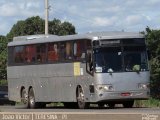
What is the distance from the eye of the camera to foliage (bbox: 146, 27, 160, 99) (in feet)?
140

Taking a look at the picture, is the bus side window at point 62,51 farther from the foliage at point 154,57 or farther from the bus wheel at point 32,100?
the foliage at point 154,57

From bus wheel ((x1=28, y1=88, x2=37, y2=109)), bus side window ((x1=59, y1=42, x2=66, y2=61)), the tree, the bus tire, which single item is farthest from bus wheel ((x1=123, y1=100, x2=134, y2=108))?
the tree

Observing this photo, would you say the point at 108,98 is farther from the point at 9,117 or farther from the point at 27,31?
the point at 27,31

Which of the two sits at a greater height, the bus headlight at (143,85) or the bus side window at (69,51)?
the bus side window at (69,51)

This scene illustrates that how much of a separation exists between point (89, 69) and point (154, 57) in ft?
65.3

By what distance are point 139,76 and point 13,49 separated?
346 inches

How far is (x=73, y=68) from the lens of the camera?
27.7m

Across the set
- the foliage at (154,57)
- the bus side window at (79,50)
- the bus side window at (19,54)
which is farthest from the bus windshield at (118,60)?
the foliage at (154,57)

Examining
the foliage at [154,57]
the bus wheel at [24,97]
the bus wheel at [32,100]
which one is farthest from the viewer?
the foliage at [154,57]

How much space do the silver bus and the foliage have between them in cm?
1286

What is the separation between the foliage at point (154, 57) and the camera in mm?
42812

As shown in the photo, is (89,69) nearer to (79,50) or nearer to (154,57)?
(79,50)

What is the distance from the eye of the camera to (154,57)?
4578cm

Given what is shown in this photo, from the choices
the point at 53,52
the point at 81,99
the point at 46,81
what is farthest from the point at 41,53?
the point at 81,99
